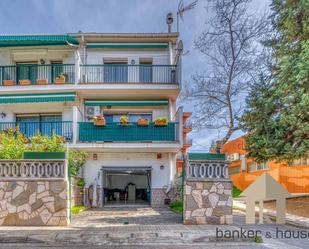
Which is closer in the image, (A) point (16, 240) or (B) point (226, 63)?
(A) point (16, 240)

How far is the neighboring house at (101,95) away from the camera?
1622 centimetres

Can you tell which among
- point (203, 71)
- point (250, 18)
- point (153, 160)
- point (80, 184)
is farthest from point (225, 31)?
point (80, 184)

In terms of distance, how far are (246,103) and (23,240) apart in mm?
10973

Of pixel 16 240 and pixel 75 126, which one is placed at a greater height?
pixel 75 126

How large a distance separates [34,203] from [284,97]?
10448mm

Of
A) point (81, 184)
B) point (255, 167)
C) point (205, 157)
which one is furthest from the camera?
point (255, 167)

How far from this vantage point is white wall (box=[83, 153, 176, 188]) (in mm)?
17094

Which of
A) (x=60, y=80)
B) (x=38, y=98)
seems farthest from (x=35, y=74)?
(x=60, y=80)

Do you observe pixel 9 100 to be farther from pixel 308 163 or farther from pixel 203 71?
pixel 308 163

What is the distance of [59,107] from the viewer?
18.0 meters

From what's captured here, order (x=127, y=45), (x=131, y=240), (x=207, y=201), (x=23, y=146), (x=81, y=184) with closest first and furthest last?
(x=131, y=240), (x=207, y=201), (x=23, y=146), (x=81, y=184), (x=127, y=45)

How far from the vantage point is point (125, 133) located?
638 inches

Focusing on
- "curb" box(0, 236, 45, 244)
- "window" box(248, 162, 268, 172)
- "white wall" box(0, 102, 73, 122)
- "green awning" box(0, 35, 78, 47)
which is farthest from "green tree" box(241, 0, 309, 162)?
"window" box(248, 162, 268, 172)

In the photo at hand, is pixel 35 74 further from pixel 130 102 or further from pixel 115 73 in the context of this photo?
pixel 130 102
